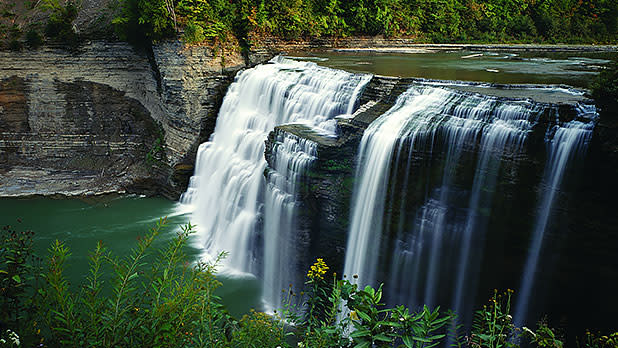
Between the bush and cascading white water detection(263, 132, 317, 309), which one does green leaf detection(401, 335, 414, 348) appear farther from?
the bush

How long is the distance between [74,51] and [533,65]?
17055mm

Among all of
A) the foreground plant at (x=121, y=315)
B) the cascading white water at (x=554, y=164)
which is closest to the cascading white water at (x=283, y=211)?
the cascading white water at (x=554, y=164)

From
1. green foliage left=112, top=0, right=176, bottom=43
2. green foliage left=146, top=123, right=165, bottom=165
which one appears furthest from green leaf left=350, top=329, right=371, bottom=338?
green foliage left=146, top=123, right=165, bottom=165

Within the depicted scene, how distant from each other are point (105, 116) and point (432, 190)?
1487cm

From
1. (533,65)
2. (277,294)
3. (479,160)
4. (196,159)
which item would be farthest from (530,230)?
(196,159)

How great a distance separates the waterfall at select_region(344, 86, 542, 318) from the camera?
780 centimetres

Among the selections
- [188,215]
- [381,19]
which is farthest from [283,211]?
[381,19]

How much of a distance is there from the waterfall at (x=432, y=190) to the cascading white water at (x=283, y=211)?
1.58 metres

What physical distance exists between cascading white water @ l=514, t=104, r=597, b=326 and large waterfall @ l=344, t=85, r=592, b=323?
16 millimetres

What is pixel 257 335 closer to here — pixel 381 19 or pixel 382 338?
pixel 382 338

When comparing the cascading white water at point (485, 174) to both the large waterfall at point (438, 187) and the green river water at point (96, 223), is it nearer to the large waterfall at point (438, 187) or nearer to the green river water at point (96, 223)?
the large waterfall at point (438, 187)

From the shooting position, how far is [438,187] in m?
8.38

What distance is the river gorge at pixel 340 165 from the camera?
730 centimetres

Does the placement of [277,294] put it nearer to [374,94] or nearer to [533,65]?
[374,94]
